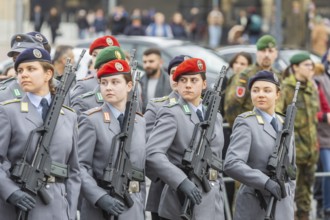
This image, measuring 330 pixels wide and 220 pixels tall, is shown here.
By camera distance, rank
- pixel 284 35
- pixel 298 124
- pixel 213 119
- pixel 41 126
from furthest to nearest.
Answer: pixel 284 35, pixel 298 124, pixel 213 119, pixel 41 126

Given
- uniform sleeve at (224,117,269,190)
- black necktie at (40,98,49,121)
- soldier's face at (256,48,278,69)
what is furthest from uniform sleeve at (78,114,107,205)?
soldier's face at (256,48,278,69)

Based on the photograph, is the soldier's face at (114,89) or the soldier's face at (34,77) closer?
the soldier's face at (34,77)

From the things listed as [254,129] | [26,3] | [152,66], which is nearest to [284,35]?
[26,3]

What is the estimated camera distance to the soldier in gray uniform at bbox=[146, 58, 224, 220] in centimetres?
933

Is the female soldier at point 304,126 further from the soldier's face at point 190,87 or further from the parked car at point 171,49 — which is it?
the parked car at point 171,49

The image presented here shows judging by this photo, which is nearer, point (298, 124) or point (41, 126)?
point (41, 126)

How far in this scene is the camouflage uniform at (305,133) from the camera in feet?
42.0

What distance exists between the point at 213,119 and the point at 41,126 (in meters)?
1.78

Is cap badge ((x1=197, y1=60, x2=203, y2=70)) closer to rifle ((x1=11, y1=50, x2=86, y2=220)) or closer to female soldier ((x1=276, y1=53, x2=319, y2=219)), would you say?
rifle ((x1=11, y1=50, x2=86, y2=220))

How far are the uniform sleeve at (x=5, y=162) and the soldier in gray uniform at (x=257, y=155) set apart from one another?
211 cm

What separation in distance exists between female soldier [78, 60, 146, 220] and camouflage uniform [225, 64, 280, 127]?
3310 millimetres

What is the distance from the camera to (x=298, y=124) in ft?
42.1

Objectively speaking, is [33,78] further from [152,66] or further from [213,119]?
[152,66]

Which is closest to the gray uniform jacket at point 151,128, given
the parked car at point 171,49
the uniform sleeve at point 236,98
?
the uniform sleeve at point 236,98
